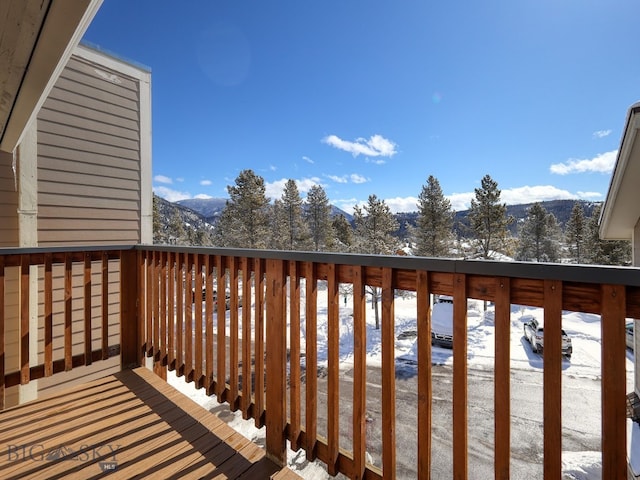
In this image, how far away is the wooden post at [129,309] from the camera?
247 cm

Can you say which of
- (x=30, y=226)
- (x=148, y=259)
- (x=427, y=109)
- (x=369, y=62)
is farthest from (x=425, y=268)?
(x=427, y=109)

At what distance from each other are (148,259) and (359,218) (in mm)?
14085

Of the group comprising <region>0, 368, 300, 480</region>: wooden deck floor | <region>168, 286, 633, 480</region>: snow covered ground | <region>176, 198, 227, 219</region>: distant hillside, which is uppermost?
<region>176, 198, 227, 219</region>: distant hillside

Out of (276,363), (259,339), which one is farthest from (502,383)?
(259,339)

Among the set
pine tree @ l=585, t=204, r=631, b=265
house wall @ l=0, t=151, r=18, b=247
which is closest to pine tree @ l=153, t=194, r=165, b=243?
house wall @ l=0, t=151, r=18, b=247

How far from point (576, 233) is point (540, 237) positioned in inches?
96.5

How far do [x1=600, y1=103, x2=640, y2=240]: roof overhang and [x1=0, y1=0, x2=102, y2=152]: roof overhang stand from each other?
454 cm

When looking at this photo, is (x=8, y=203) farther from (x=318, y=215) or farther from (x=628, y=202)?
(x=318, y=215)

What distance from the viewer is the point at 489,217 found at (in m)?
15.8

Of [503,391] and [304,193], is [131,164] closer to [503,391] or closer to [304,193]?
[503,391]

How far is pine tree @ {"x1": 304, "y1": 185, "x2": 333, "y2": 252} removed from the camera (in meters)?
20.3

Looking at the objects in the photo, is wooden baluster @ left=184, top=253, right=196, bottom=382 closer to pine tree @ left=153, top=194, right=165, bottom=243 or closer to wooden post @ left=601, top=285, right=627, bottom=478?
wooden post @ left=601, top=285, right=627, bottom=478

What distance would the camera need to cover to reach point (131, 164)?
3.71 m

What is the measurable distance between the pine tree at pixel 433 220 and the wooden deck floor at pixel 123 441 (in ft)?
49.9
